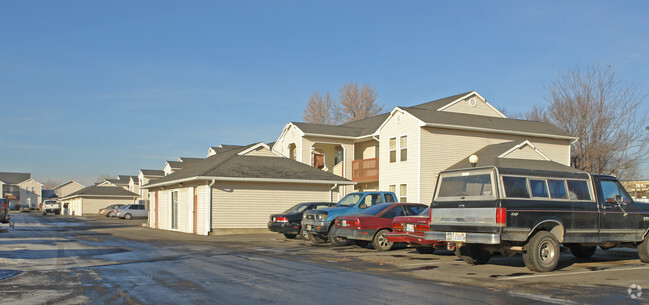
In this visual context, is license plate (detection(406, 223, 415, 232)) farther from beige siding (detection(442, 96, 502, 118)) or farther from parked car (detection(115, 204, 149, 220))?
parked car (detection(115, 204, 149, 220))

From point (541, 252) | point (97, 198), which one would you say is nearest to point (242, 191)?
point (541, 252)

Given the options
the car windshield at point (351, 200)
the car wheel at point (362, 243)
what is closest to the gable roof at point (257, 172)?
the car windshield at point (351, 200)

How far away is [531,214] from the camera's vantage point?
11.3 m

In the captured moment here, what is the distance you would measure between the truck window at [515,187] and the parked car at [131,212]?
50024mm

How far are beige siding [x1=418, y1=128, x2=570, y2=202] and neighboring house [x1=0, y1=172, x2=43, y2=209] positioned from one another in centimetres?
12010

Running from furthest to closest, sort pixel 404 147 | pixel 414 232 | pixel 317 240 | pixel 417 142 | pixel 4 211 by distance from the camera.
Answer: pixel 4 211 < pixel 404 147 < pixel 417 142 < pixel 317 240 < pixel 414 232

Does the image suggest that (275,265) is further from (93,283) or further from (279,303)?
(279,303)

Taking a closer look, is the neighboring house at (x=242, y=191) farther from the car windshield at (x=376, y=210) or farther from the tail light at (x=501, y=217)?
the tail light at (x=501, y=217)

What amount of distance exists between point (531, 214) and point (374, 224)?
20.0 ft

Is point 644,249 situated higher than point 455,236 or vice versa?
point 455,236

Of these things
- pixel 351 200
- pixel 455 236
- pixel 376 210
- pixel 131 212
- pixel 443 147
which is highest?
pixel 443 147

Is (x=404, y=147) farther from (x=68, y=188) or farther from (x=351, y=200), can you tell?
(x=68, y=188)

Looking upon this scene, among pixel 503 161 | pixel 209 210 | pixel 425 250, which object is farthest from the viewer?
pixel 503 161

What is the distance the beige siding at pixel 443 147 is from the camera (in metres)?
29.3
